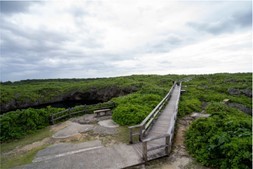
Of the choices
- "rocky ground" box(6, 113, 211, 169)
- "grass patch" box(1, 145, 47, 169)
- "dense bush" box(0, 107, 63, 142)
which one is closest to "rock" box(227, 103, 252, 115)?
"rocky ground" box(6, 113, 211, 169)

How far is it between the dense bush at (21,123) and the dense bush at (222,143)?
9.56m

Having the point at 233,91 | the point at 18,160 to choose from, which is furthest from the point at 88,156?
the point at 233,91

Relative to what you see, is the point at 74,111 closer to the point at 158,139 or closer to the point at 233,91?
the point at 158,139

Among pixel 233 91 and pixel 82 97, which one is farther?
pixel 82 97

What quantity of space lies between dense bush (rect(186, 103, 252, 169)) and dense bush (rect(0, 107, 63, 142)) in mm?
9563

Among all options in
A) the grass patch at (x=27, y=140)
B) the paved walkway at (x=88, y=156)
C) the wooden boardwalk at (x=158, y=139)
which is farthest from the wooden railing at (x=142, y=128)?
the grass patch at (x=27, y=140)

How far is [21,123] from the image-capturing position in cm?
1106

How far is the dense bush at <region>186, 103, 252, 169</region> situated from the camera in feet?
17.8

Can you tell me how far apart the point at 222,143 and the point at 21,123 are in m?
11.3

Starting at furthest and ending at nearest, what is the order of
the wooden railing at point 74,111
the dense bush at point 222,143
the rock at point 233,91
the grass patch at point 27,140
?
the rock at point 233,91 → the wooden railing at point 74,111 → the grass patch at point 27,140 → the dense bush at point 222,143

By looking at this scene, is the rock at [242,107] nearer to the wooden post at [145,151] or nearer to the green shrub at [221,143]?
the green shrub at [221,143]

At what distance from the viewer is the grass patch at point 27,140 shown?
911cm

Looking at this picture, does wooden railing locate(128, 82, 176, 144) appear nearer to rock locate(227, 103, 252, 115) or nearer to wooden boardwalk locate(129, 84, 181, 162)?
wooden boardwalk locate(129, 84, 181, 162)

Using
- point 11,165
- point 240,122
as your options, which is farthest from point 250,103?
point 11,165
